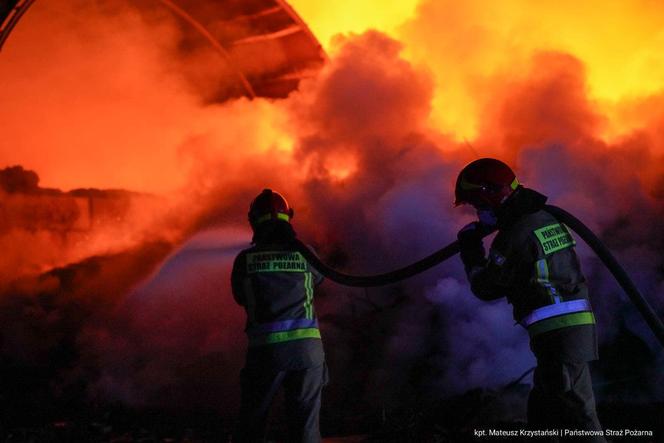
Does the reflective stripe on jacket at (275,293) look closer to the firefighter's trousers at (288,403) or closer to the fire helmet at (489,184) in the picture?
the firefighter's trousers at (288,403)

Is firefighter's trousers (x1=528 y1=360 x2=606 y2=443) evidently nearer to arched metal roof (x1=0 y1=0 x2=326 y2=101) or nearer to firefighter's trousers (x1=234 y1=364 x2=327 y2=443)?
firefighter's trousers (x1=234 y1=364 x2=327 y2=443)

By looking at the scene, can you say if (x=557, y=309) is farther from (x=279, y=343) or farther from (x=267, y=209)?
(x=267, y=209)

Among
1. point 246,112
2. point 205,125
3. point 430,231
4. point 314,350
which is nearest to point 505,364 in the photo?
point 430,231

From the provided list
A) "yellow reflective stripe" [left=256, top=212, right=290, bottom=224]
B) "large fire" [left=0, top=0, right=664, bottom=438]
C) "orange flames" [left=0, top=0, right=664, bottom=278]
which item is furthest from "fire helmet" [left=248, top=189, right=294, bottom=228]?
"orange flames" [left=0, top=0, right=664, bottom=278]

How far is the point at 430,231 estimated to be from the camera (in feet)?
24.3

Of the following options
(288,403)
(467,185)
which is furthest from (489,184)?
Result: (288,403)

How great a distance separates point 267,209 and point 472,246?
57.1 inches

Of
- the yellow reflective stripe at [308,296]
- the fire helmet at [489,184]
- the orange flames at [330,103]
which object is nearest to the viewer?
the fire helmet at [489,184]

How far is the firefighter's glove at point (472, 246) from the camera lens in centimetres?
399

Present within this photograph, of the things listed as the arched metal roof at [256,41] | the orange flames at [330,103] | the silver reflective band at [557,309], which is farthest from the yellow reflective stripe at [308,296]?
the arched metal roof at [256,41]

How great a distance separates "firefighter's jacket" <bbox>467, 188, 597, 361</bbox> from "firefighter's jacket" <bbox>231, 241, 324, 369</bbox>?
1154 mm

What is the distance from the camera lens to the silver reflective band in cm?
375

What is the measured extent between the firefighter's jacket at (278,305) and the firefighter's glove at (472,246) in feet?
3.56

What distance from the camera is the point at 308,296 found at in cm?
455
